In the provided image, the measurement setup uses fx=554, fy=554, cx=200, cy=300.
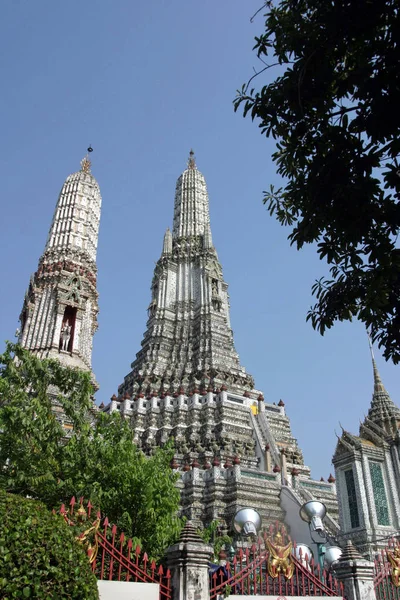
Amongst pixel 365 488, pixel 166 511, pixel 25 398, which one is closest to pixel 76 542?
pixel 166 511

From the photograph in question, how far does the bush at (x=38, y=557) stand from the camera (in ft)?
18.7

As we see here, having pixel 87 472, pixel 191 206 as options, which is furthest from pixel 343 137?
pixel 191 206

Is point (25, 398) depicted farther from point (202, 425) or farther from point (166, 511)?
point (202, 425)

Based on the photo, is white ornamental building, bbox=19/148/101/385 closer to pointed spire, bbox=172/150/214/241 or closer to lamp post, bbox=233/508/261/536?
pointed spire, bbox=172/150/214/241

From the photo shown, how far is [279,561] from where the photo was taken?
9.16 metres

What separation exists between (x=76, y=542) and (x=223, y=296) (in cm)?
4092

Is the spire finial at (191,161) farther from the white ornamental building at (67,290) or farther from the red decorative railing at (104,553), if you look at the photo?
the red decorative railing at (104,553)

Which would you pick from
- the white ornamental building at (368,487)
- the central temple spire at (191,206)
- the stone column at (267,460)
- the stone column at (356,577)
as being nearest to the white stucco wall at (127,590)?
the stone column at (356,577)

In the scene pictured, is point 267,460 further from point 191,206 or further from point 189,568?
point 191,206

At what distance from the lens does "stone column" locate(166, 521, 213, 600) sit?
26.0 feet

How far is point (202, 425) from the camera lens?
104 feet

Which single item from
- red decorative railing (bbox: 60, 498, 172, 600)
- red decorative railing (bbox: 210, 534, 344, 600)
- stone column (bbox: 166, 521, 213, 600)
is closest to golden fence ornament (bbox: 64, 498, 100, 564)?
red decorative railing (bbox: 60, 498, 172, 600)

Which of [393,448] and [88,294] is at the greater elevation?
[88,294]

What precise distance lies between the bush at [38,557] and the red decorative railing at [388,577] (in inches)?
249
